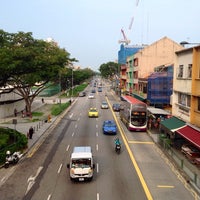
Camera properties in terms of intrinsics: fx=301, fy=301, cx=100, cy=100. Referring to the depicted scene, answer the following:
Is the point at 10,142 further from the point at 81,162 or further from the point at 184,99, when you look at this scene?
the point at 184,99

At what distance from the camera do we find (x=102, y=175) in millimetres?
24203

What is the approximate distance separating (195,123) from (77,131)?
19118 mm

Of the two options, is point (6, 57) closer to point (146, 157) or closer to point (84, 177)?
point (84, 177)

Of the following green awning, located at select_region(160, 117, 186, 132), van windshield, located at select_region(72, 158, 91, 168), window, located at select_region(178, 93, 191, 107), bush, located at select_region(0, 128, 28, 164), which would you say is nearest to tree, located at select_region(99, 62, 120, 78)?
window, located at select_region(178, 93, 191, 107)

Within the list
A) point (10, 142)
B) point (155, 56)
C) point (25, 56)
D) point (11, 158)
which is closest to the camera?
point (11, 158)

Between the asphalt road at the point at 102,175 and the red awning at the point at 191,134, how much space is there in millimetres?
3111

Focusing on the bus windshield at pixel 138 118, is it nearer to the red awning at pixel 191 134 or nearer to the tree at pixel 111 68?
the red awning at pixel 191 134

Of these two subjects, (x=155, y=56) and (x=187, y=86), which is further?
(x=155, y=56)

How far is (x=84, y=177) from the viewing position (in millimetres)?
22297

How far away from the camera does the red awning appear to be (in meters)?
24.9

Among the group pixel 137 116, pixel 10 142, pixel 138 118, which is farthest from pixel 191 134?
pixel 10 142

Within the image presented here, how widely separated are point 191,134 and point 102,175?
8884 millimetres

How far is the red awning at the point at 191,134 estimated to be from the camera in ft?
81.5

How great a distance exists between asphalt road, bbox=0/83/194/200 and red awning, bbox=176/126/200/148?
122 inches
